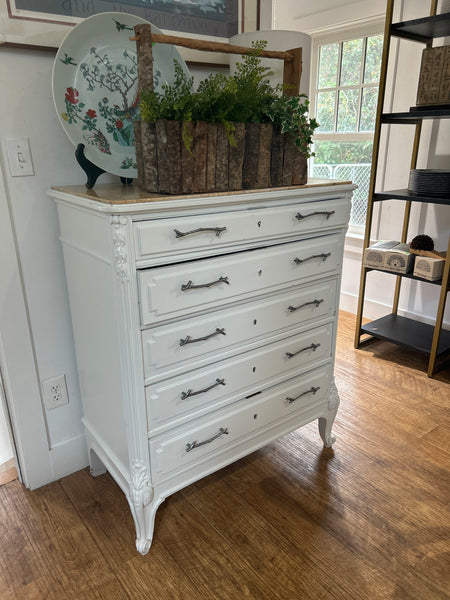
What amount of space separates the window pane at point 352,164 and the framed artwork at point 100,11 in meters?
1.64

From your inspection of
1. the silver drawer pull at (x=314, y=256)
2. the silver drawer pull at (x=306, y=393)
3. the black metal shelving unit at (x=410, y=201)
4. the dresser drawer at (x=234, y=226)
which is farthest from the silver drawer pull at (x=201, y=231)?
the black metal shelving unit at (x=410, y=201)

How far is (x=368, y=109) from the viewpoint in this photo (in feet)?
9.98

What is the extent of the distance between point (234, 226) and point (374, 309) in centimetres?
213

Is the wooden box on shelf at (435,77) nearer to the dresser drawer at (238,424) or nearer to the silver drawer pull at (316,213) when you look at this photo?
the silver drawer pull at (316,213)

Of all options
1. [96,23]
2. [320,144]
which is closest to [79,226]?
[96,23]

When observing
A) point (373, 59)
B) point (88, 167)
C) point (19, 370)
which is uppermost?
point (373, 59)

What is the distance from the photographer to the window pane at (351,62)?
2988 mm

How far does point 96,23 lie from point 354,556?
185 centimetres

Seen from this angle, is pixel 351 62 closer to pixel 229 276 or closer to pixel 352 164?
pixel 352 164

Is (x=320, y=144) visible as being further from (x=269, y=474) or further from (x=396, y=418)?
(x=269, y=474)

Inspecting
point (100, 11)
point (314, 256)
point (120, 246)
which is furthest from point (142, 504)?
point (100, 11)

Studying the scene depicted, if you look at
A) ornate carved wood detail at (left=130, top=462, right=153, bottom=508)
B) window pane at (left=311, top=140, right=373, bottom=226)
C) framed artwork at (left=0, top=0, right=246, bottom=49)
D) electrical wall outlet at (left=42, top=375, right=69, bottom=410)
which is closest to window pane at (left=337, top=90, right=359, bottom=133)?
window pane at (left=311, top=140, right=373, bottom=226)

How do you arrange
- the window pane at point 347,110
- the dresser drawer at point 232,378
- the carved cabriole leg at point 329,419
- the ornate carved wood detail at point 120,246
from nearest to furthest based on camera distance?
1. the ornate carved wood detail at point 120,246
2. the dresser drawer at point 232,378
3. the carved cabriole leg at point 329,419
4. the window pane at point 347,110

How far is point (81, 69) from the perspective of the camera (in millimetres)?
1422
